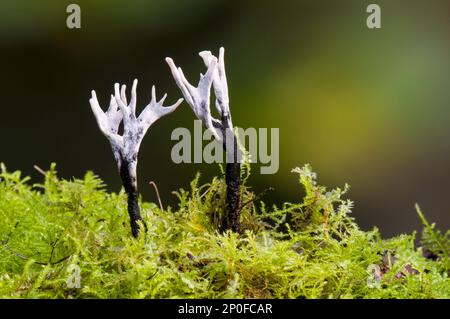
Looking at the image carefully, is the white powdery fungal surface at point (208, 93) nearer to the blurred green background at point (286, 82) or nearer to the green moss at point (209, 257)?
the green moss at point (209, 257)

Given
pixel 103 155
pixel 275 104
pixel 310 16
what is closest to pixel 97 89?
pixel 103 155

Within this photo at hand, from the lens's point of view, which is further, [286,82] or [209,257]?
[286,82]

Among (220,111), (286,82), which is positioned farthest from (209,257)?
(286,82)

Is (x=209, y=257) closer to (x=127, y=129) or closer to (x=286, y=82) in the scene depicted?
(x=127, y=129)

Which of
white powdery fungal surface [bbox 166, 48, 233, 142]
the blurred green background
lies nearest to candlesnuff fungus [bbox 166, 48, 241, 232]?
white powdery fungal surface [bbox 166, 48, 233, 142]

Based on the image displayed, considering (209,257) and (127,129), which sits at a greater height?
(127,129)

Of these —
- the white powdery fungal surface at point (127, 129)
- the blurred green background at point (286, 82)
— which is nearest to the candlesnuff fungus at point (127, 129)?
the white powdery fungal surface at point (127, 129)
